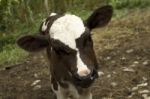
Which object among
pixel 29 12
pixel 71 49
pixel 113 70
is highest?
pixel 71 49

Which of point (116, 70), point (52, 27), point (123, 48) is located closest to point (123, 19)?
point (123, 48)

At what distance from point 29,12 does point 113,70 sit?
5269mm

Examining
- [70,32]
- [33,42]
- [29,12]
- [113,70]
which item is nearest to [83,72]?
[70,32]

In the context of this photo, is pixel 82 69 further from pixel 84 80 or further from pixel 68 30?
pixel 68 30

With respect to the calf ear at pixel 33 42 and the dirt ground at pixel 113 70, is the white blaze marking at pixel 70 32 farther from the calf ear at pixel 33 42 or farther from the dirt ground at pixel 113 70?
the dirt ground at pixel 113 70

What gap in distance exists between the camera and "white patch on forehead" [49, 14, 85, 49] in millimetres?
5645

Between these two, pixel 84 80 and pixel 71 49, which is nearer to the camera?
pixel 84 80

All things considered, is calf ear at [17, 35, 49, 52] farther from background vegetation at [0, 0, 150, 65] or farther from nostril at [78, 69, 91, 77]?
background vegetation at [0, 0, 150, 65]

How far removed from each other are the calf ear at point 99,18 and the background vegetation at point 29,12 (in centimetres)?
384

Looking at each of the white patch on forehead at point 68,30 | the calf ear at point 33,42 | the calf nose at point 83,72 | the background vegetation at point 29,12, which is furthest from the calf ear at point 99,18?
the background vegetation at point 29,12

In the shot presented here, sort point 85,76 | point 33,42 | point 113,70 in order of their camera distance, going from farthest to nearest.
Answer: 1. point 113,70
2. point 33,42
3. point 85,76

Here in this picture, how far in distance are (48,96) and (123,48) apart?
1.85 metres

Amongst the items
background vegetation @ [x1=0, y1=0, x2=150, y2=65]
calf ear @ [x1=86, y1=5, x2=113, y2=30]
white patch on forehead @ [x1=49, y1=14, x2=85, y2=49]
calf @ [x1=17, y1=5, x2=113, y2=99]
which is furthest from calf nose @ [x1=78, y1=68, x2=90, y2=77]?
background vegetation @ [x1=0, y1=0, x2=150, y2=65]

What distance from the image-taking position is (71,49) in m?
5.59
